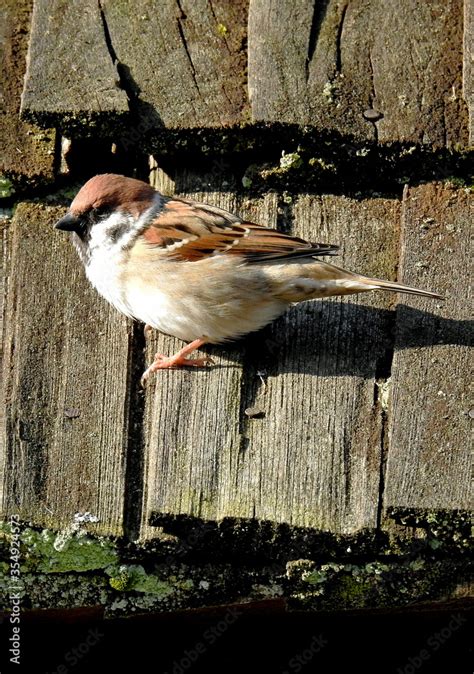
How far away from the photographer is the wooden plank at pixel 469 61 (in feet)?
10.7

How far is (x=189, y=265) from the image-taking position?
364cm

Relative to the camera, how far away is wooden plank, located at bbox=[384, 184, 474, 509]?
2674mm

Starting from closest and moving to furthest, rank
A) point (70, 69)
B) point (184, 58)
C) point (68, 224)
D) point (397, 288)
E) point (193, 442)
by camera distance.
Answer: point (193, 442)
point (397, 288)
point (68, 224)
point (70, 69)
point (184, 58)

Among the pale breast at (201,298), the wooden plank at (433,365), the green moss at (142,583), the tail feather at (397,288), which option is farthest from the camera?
the pale breast at (201,298)

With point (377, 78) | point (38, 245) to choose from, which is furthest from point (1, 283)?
point (377, 78)

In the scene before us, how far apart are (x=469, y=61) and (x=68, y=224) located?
144 centimetres

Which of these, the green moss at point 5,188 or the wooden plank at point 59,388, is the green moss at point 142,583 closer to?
the wooden plank at point 59,388

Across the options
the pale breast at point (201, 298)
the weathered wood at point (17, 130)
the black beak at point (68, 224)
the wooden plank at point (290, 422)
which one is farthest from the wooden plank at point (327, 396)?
the weathered wood at point (17, 130)

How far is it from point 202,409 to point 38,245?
764 mm

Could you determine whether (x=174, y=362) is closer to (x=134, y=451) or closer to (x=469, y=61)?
(x=134, y=451)

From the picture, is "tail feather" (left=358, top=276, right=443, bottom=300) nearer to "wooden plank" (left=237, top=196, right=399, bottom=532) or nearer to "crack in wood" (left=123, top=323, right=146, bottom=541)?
"wooden plank" (left=237, top=196, right=399, bottom=532)

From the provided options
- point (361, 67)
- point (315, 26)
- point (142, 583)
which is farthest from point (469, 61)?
point (142, 583)

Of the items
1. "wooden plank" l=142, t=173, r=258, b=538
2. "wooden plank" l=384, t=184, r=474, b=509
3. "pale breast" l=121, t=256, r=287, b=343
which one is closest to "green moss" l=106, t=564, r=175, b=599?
"wooden plank" l=142, t=173, r=258, b=538

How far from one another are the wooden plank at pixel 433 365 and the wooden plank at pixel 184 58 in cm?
71
